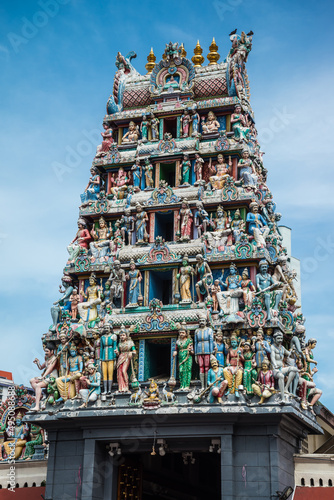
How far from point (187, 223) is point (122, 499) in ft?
35.6

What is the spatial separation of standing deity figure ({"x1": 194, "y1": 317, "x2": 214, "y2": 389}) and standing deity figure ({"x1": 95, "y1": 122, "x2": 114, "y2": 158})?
33.0 feet

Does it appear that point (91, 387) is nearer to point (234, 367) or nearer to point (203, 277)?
point (234, 367)

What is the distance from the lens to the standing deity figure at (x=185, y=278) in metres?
28.4

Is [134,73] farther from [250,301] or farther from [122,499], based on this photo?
[122,499]

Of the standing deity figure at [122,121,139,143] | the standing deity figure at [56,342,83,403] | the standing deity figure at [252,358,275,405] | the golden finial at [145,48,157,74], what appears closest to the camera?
the standing deity figure at [252,358,275,405]

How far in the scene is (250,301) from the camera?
91.1 feet

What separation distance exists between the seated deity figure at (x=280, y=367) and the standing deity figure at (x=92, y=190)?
10396 mm

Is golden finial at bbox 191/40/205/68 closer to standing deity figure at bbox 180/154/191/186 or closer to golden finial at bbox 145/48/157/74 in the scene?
golden finial at bbox 145/48/157/74

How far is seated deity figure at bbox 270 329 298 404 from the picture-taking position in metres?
25.9

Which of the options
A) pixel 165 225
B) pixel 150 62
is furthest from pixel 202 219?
pixel 150 62

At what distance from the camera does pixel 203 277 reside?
1123 inches

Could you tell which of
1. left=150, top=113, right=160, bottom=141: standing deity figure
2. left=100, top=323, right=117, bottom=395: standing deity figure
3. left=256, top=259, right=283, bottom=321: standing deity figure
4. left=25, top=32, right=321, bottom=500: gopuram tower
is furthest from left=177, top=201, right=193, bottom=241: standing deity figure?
left=100, top=323, right=117, bottom=395: standing deity figure

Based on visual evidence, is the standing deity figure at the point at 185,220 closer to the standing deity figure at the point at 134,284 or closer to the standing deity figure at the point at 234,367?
the standing deity figure at the point at 134,284

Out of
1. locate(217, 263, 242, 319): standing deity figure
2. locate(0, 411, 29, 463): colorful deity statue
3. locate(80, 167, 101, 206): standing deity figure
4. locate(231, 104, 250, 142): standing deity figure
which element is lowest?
locate(0, 411, 29, 463): colorful deity statue
